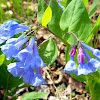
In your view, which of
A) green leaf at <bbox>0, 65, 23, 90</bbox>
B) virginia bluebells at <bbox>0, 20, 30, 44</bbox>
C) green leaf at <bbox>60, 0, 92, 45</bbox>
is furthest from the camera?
green leaf at <bbox>0, 65, 23, 90</bbox>

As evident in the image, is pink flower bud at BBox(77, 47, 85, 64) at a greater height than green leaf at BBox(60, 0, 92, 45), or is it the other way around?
green leaf at BBox(60, 0, 92, 45)

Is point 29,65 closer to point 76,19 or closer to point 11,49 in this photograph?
point 11,49

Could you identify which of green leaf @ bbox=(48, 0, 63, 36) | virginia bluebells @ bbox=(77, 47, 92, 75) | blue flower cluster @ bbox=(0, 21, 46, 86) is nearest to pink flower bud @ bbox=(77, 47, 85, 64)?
virginia bluebells @ bbox=(77, 47, 92, 75)

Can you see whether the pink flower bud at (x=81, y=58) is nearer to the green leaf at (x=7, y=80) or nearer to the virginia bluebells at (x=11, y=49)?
the virginia bluebells at (x=11, y=49)

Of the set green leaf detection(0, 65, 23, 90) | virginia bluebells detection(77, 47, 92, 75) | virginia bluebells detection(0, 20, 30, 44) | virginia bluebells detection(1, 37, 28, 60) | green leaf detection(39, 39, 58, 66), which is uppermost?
virginia bluebells detection(0, 20, 30, 44)

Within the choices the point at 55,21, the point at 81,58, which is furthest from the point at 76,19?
the point at 81,58

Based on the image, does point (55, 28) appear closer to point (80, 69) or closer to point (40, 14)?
point (40, 14)

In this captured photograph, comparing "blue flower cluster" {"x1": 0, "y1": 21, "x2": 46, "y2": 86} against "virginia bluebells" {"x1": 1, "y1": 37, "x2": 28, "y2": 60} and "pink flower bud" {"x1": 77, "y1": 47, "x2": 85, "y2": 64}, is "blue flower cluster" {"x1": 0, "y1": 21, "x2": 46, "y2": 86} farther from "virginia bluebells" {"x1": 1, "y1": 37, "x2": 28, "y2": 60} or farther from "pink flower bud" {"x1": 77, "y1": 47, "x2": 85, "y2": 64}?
"pink flower bud" {"x1": 77, "y1": 47, "x2": 85, "y2": 64}
